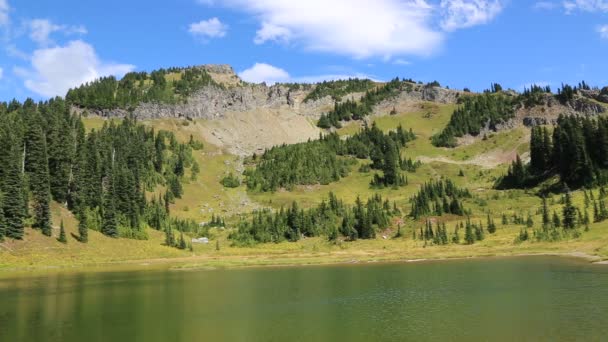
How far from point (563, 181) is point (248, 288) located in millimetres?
131746

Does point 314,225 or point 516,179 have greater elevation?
point 516,179

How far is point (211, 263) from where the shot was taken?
341 feet

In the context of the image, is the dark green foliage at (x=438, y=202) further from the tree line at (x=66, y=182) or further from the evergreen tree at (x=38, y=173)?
the evergreen tree at (x=38, y=173)

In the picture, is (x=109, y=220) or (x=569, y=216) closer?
(x=569, y=216)

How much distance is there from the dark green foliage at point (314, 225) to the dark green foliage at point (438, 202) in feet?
32.7

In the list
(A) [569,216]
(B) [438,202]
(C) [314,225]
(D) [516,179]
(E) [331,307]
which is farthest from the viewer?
(D) [516,179]

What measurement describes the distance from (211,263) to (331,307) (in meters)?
63.4

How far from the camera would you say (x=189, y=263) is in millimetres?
105875

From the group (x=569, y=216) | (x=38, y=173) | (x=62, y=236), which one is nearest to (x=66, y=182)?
(x=38, y=173)

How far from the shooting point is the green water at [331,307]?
33781 millimetres

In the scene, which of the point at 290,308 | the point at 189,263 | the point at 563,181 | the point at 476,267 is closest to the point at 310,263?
the point at 189,263

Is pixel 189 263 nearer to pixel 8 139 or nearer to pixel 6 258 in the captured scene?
pixel 6 258

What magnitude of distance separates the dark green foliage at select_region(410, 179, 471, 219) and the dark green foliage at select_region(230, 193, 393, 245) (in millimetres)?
9965

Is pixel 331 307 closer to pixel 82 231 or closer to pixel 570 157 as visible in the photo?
pixel 82 231
